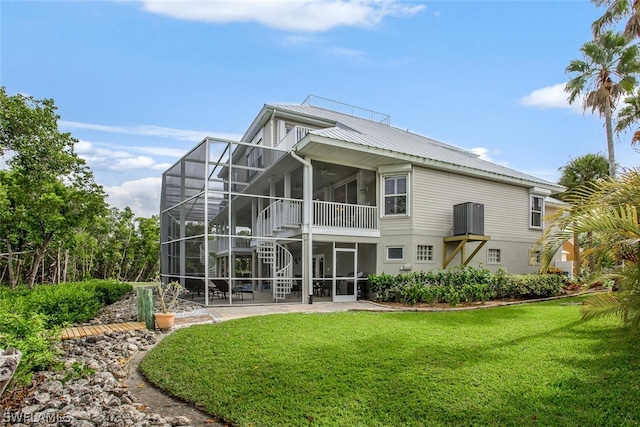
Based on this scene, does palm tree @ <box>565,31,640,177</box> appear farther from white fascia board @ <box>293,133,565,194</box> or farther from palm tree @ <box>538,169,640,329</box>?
palm tree @ <box>538,169,640,329</box>

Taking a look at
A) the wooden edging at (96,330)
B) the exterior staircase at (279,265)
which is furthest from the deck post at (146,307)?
the exterior staircase at (279,265)

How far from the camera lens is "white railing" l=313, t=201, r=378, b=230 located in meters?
13.3

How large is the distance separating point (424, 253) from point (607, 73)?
12143 millimetres

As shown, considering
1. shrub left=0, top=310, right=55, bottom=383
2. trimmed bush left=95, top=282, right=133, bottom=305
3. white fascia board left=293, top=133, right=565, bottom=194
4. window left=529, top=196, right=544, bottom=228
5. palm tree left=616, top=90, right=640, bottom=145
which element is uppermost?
palm tree left=616, top=90, right=640, bottom=145

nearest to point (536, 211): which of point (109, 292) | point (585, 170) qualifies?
point (585, 170)

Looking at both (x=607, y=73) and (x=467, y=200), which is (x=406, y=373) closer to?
(x=467, y=200)

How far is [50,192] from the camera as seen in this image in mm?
12742

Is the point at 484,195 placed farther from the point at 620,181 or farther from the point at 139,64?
the point at 139,64

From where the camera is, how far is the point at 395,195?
1418 cm

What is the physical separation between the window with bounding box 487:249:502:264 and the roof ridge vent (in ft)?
34.2

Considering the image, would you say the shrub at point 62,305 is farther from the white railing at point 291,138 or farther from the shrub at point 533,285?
the shrub at point 533,285

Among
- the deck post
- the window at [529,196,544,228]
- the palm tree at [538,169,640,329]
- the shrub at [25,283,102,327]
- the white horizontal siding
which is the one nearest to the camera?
the palm tree at [538,169,640,329]

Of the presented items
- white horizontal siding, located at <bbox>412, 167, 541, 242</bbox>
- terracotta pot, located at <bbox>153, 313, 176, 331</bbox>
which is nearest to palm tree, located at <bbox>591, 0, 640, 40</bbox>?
white horizontal siding, located at <bbox>412, 167, 541, 242</bbox>

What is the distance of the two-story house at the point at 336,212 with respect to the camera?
1289 centimetres
